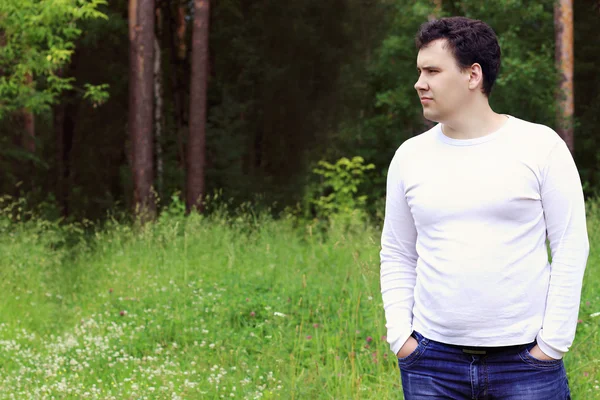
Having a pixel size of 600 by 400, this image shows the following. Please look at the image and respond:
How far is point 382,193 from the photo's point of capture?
19.7 m

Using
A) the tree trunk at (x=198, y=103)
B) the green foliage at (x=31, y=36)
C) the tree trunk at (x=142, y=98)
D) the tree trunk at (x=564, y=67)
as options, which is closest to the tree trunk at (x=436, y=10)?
the tree trunk at (x=564, y=67)

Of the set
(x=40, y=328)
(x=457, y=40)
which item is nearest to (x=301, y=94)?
(x=40, y=328)

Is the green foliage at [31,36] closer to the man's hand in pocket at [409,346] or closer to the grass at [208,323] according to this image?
the grass at [208,323]

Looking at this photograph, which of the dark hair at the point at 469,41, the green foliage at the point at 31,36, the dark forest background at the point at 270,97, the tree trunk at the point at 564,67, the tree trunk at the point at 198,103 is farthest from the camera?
the dark forest background at the point at 270,97

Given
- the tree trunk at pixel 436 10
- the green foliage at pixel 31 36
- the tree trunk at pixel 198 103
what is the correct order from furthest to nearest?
the tree trunk at pixel 436 10
the tree trunk at pixel 198 103
the green foliage at pixel 31 36

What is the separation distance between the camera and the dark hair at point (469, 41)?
2.47 m

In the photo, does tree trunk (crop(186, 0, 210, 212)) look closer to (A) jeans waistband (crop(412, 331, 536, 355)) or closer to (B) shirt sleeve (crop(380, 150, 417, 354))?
(B) shirt sleeve (crop(380, 150, 417, 354))

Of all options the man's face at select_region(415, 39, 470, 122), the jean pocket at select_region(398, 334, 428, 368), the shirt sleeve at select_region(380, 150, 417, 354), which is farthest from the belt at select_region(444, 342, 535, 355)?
the man's face at select_region(415, 39, 470, 122)

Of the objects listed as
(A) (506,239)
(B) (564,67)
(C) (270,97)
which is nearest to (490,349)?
(A) (506,239)

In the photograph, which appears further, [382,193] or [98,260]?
[382,193]

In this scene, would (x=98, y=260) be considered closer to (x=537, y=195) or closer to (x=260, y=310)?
(x=260, y=310)

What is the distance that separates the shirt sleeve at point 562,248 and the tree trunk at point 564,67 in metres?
14.6

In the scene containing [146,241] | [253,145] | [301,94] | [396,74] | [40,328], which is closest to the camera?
[40,328]

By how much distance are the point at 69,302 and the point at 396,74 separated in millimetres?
12072
